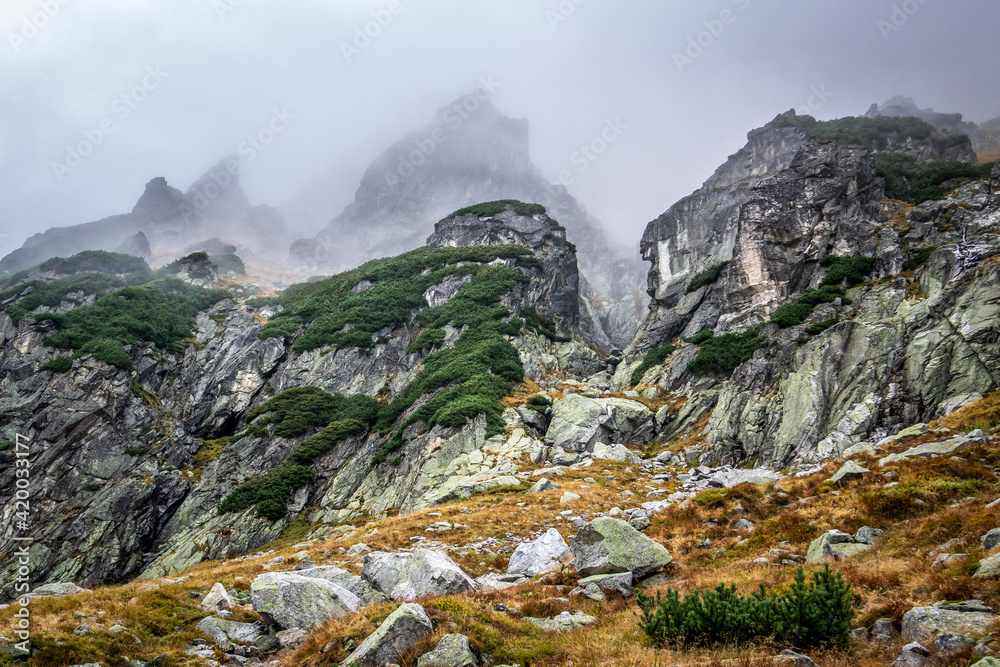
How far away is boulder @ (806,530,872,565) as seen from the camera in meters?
9.53

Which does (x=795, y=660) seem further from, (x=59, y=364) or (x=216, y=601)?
(x=59, y=364)

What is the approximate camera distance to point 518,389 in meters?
41.5

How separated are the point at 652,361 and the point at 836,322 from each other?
19763 millimetres

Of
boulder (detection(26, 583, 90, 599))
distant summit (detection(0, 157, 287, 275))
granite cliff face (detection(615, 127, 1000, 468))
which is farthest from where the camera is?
distant summit (detection(0, 157, 287, 275))

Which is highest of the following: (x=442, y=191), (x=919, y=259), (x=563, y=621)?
(x=442, y=191)

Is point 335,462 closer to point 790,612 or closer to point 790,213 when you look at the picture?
point 790,612

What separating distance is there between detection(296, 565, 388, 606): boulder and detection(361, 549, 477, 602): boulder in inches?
7.1

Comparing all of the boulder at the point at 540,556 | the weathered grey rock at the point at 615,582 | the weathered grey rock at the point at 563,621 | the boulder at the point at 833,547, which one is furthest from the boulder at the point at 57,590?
the boulder at the point at 833,547

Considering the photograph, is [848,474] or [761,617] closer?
[761,617]

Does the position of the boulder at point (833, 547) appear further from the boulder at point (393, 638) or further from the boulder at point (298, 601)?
the boulder at point (298, 601)

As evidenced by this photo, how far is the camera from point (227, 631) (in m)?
10.1

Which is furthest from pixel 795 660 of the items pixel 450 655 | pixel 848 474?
pixel 848 474

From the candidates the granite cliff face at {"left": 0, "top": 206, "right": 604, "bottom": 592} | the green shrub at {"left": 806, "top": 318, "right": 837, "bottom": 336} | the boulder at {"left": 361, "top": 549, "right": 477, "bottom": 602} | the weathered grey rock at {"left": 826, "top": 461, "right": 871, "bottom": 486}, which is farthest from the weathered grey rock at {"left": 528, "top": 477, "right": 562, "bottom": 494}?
the green shrub at {"left": 806, "top": 318, "right": 837, "bottom": 336}

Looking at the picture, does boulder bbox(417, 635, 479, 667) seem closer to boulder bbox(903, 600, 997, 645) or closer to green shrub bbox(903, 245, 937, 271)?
boulder bbox(903, 600, 997, 645)
